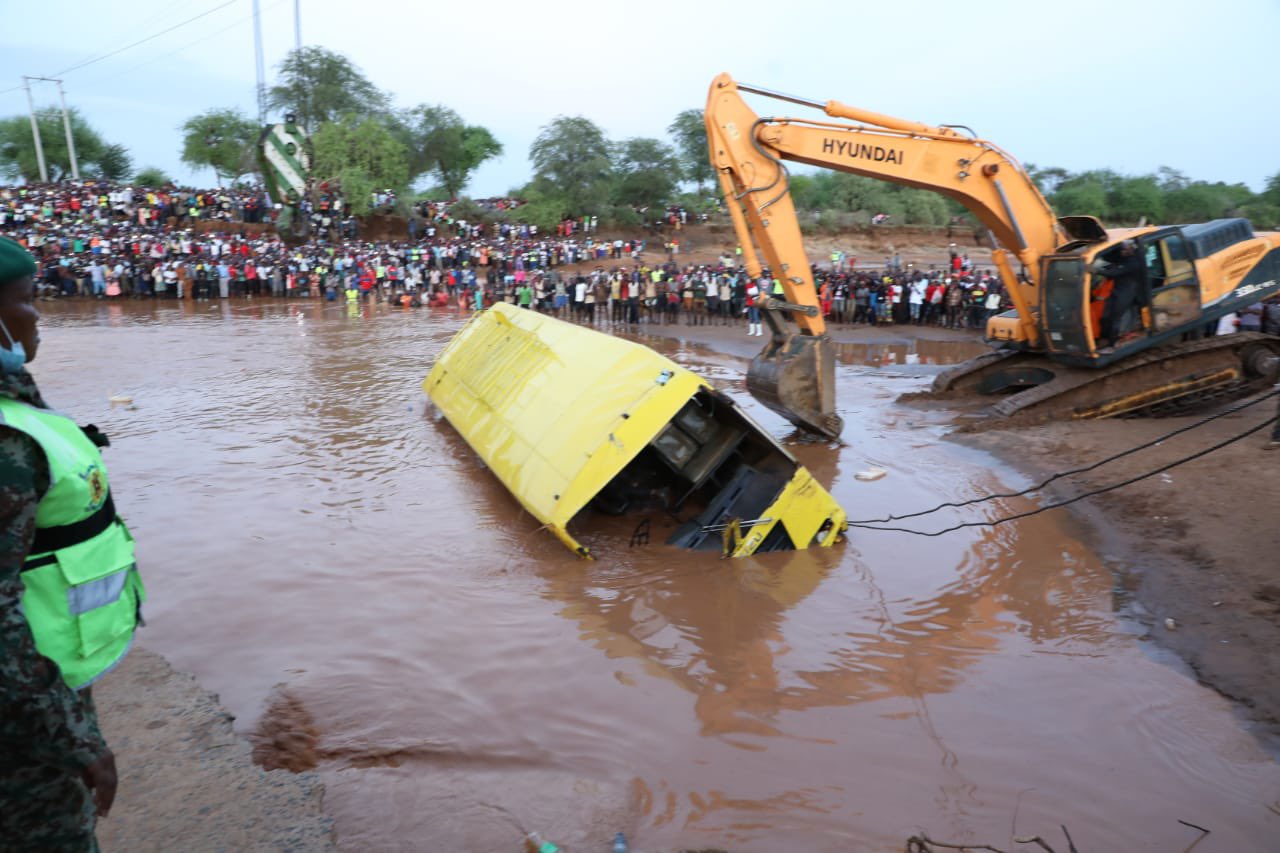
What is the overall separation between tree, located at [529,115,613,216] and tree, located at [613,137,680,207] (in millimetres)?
1006

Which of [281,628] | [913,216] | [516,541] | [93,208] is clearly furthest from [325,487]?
[913,216]

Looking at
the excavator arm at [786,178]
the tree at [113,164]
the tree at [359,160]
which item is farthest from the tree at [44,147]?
the excavator arm at [786,178]

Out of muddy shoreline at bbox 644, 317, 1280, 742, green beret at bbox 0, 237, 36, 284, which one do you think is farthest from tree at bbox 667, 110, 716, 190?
green beret at bbox 0, 237, 36, 284

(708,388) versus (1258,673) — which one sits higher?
(708,388)

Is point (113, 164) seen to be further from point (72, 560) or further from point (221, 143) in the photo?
point (72, 560)

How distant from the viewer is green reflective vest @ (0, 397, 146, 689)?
7.25 feet

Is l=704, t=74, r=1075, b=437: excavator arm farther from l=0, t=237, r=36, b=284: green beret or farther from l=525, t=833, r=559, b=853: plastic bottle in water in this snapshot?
l=0, t=237, r=36, b=284: green beret

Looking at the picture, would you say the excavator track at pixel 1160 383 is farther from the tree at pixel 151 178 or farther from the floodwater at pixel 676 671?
the tree at pixel 151 178

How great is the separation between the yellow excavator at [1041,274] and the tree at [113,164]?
58.6 metres

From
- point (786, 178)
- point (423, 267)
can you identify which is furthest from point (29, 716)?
point (423, 267)

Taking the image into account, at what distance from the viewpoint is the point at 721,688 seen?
5555mm

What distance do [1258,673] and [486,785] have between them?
16.2 ft

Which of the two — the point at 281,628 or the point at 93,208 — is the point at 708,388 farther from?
the point at 93,208

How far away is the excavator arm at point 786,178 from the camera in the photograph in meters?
11.0
